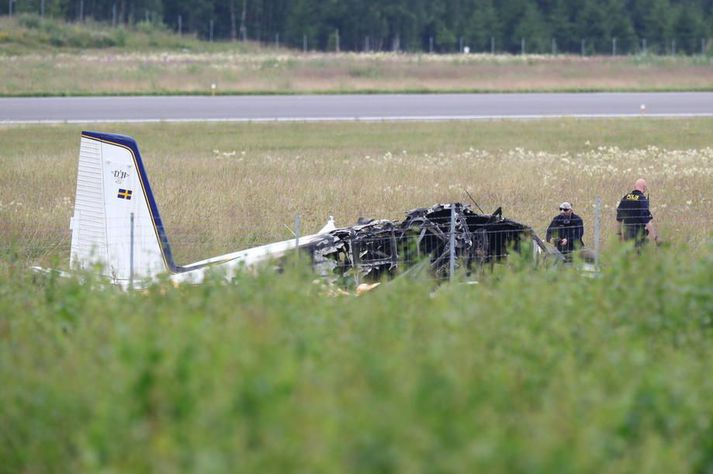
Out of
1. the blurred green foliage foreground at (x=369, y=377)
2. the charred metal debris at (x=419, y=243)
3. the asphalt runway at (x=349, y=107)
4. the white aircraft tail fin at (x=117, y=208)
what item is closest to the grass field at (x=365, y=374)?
the blurred green foliage foreground at (x=369, y=377)

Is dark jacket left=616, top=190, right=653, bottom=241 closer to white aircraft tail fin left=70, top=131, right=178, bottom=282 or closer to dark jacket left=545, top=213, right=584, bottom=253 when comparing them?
dark jacket left=545, top=213, right=584, bottom=253

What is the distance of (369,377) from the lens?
17.7ft

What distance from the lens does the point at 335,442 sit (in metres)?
4.47

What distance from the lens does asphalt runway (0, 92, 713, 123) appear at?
33.6 meters

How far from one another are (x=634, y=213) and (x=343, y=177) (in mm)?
7674

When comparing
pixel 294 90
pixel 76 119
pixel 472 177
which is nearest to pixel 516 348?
pixel 472 177

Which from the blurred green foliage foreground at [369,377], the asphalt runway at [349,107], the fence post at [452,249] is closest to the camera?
the blurred green foliage foreground at [369,377]

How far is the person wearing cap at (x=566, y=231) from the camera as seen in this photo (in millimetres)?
13773

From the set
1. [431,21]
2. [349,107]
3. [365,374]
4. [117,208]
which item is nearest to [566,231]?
[117,208]

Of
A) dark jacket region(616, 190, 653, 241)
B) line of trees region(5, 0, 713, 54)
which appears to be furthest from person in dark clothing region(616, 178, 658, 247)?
line of trees region(5, 0, 713, 54)

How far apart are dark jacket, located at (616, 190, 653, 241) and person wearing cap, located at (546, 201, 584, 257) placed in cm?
81

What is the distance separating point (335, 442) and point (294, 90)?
3817 centimetres

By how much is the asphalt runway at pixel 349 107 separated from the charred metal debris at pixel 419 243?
21.6 m

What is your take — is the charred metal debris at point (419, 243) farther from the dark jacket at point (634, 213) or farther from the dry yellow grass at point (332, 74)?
the dry yellow grass at point (332, 74)
